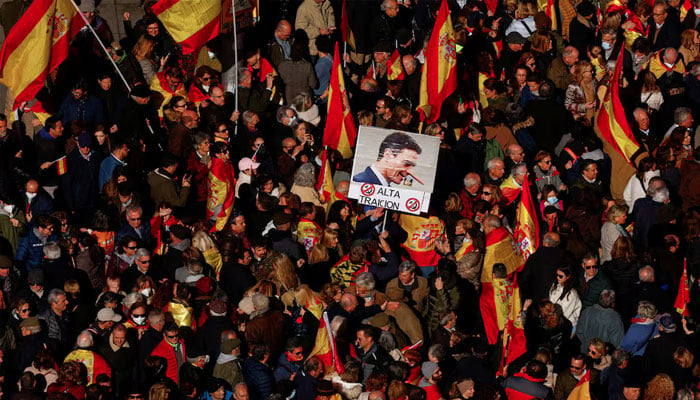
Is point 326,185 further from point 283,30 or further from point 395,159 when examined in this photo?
point 283,30

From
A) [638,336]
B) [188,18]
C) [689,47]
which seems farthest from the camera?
[689,47]

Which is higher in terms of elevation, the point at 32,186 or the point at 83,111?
the point at 32,186

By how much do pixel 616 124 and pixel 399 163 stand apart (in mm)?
3357

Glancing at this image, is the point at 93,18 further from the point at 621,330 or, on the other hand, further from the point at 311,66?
the point at 621,330

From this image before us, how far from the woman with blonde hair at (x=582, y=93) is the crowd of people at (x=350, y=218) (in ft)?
0.12

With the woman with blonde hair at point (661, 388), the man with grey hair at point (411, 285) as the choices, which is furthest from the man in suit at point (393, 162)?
the woman with blonde hair at point (661, 388)

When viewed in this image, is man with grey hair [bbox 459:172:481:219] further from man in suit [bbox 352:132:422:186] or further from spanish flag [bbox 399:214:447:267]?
man in suit [bbox 352:132:422:186]

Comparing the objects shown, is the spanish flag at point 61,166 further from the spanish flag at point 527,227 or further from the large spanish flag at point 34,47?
the spanish flag at point 527,227

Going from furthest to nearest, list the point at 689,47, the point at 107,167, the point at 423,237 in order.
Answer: the point at 689,47
the point at 107,167
the point at 423,237

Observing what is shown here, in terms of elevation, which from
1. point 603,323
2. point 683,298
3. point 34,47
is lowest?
point 683,298

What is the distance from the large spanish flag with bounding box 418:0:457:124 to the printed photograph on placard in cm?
244

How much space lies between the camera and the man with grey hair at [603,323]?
1988 cm

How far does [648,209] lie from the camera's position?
21672mm

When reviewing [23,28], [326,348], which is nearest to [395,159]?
[326,348]
